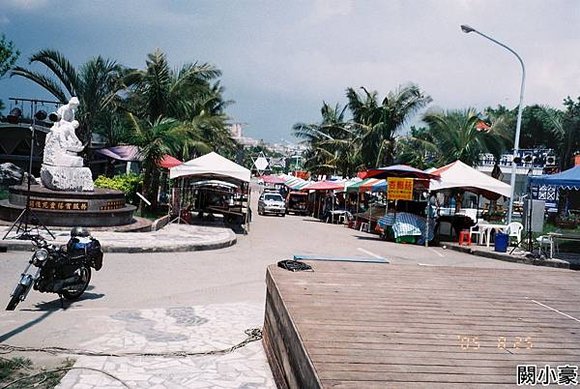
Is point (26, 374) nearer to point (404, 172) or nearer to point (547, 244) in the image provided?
point (547, 244)

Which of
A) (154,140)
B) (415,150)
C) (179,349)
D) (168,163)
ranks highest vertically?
(415,150)

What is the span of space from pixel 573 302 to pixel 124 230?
1207 centimetres

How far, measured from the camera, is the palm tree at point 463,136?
99.9 ft

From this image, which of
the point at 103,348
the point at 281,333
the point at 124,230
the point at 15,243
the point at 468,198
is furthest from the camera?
the point at 468,198

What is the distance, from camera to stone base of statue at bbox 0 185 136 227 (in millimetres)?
13859

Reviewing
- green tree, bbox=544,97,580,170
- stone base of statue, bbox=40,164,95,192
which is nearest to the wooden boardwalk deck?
stone base of statue, bbox=40,164,95,192

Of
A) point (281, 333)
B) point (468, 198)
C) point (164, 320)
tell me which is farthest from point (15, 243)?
point (468, 198)

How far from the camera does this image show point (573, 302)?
5.77 meters

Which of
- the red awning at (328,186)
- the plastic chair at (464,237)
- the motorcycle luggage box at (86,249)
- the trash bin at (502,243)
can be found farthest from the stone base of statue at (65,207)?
the red awning at (328,186)

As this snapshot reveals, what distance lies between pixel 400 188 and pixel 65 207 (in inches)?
444

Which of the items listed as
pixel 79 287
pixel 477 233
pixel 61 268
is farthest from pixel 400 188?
pixel 61 268

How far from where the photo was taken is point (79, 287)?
7234 millimetres

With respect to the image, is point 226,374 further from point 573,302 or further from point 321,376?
point 573,302

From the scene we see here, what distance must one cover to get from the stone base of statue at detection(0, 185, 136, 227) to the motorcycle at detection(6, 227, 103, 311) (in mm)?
7091
